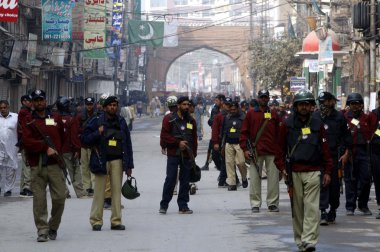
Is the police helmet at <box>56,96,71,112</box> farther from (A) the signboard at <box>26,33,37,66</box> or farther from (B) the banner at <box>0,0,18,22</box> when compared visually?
(A) the signboard at <box>26,33,37,66</box>

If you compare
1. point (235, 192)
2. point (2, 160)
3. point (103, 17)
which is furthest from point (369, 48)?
point (103, 17)

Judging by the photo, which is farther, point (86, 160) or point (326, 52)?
point (326, 52)

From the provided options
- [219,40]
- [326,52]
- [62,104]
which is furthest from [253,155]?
[219,40]

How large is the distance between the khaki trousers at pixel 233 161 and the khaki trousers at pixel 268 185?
4302 mm

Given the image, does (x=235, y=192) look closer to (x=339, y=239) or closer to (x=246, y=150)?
(x=246, y=150)

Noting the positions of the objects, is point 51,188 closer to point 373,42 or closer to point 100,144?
point 100,144

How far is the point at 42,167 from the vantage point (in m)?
13.2

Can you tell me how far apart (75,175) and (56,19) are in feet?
76.7

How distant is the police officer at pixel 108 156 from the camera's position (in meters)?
14.1

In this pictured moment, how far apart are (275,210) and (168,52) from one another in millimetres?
98376

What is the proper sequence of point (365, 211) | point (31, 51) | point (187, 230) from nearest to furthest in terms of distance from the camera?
point (187, 230) < point (365, 211) < point (31, 51)

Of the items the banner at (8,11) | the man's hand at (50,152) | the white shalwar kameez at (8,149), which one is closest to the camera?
the man's hand at (50,152)

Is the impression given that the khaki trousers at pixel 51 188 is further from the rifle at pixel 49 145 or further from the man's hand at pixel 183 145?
the man's hand at pixel 183 145

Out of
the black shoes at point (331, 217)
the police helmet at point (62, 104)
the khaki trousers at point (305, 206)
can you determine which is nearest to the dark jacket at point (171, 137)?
the black shoes at point (331, 217)
